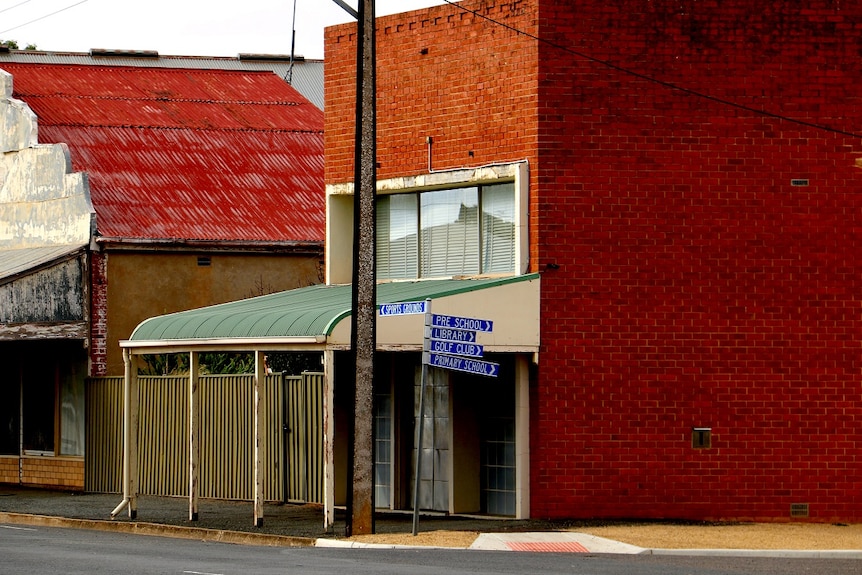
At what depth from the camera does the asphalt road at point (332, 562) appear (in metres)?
15.5

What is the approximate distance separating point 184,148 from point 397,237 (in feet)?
32.4

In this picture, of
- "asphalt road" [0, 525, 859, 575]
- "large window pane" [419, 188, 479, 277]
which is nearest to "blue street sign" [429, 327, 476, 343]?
A: "asphalt road" [0, 525, 859, 575]

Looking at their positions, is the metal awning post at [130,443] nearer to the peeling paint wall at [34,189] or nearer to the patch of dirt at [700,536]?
the patch of dirt at [700,536]

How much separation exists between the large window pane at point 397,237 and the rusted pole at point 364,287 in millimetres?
4304

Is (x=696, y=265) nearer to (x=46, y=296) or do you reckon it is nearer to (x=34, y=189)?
(x=46, y=296)

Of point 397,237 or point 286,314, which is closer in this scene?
point 286,314

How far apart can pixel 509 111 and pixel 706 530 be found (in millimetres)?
6225

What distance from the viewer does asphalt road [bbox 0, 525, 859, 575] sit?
15477 millimetres

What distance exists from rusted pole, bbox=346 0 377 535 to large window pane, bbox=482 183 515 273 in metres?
3.16

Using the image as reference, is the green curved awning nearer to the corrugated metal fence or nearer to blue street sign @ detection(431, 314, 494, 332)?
the corrugated metal fence

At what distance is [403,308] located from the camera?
1983 cm

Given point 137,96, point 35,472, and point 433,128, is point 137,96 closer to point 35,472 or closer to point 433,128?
point 35,472

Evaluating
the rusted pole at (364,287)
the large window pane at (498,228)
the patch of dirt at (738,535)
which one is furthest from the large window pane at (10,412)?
the patch of dirt at (738,535)

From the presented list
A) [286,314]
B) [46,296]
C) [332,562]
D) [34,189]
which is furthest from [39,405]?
[332,562]
